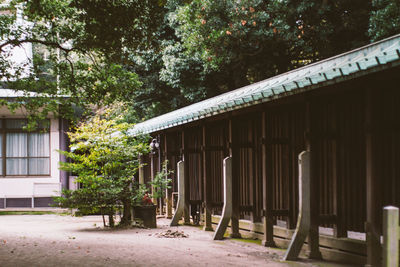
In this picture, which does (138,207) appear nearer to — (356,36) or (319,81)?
(319,81)

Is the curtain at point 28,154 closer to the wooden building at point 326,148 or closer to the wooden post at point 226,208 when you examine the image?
the wooden building at point 326,148

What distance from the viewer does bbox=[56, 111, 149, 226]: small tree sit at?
14.6 metres

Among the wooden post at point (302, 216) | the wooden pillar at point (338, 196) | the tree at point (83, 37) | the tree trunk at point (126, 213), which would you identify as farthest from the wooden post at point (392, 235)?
the tree trunk at point (126, 213)

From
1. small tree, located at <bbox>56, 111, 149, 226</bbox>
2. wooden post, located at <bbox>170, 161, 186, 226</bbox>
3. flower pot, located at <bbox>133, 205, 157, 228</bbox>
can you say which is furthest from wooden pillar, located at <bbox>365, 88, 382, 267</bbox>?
small tree, located at <bbox>56, 111, 149, 226</bbox>

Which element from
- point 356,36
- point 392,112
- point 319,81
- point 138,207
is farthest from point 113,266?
point 356,36

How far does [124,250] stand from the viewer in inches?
394

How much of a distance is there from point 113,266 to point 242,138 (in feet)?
18.6

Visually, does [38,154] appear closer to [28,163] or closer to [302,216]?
[28,163]

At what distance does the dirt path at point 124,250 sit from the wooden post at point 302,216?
0.33 metres

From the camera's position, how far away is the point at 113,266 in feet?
27.0

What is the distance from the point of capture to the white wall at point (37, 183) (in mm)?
23281

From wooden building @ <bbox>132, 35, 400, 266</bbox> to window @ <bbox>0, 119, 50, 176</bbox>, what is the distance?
12.3 m

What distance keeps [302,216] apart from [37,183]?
17.0 metres

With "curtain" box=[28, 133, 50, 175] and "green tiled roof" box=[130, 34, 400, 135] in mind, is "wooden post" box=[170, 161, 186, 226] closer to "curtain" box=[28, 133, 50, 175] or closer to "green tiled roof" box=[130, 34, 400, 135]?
"green tiled roof" box=[130, 34, 400, 135]
